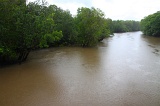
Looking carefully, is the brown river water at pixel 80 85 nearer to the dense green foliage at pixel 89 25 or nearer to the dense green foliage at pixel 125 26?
the dense green foliage at pixel 89 25

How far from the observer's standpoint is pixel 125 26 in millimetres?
85625

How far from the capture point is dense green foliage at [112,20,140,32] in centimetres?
7696

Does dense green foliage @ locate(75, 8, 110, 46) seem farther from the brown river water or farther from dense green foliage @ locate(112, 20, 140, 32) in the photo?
dense green foliage @ locate(112, 20, 140, 32)

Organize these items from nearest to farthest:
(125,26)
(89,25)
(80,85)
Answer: (80,85) → (89,25) → (125,26)

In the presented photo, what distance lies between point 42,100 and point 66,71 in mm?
5769

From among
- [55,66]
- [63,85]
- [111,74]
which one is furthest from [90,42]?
[63,85]

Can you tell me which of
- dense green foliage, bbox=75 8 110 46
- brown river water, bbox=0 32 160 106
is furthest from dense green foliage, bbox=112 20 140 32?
brown river water, bbox=0 32 160 106

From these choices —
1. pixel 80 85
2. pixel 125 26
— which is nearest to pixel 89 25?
pixel 80 85

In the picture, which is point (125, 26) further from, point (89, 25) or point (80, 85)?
point (80, 85)

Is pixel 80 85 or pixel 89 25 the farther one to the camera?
pixel 89 25

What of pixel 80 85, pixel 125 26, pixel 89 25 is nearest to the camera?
pixel 80 85

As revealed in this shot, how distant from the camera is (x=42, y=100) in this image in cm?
934

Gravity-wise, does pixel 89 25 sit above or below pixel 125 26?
above

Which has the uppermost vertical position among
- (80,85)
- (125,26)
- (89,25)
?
(89,25)
